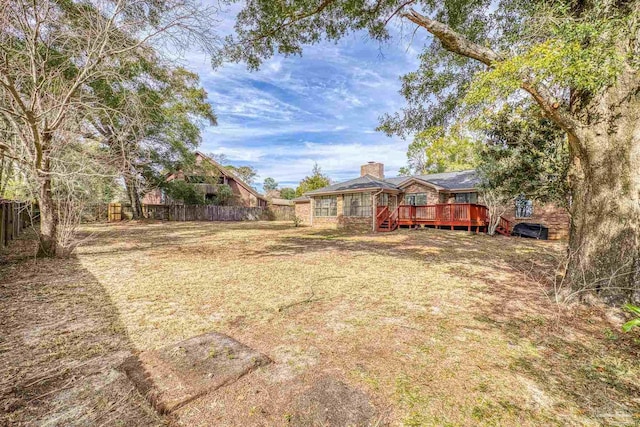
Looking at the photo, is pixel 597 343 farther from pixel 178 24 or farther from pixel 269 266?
pixel 178 24

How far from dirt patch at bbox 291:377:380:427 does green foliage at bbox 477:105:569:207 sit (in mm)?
5754

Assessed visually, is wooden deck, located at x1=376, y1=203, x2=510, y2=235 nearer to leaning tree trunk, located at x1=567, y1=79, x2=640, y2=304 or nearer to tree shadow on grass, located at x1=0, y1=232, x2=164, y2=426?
leaning tree trunk, located at x1=567, y1=79, x2=640, y2=304

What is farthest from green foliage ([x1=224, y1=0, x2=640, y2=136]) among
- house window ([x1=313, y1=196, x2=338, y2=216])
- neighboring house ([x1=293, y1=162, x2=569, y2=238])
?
house window ([x1=313, y1=196, x2=338, y2=216])

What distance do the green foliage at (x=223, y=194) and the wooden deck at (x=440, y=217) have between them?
1824cm

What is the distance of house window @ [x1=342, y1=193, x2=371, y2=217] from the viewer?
17.3 metres

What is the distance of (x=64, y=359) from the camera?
247cm

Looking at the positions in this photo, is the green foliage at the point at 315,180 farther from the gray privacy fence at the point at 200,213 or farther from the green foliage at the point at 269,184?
the green foliage at the point at 269,184

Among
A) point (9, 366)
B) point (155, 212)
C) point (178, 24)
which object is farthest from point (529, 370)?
point (155, 212)

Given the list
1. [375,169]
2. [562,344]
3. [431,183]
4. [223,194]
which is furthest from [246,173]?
[562,344]

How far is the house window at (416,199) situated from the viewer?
1742 centimetres

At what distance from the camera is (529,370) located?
2416mm

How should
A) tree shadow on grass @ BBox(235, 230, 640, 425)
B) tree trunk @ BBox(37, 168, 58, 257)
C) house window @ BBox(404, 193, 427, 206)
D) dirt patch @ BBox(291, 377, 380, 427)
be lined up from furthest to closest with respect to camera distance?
1. house window @ BBox(404, 193, 427, 206)
2. tree trunk @ BBox(37, 168, 58, 257)
3. tree shadow on grass @ BBox(235, 230, 640, 425)
4. dirt patch @ BBox(291, 377, 380, 427)

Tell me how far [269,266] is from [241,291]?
188 centimetres

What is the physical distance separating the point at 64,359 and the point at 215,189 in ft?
93.6
